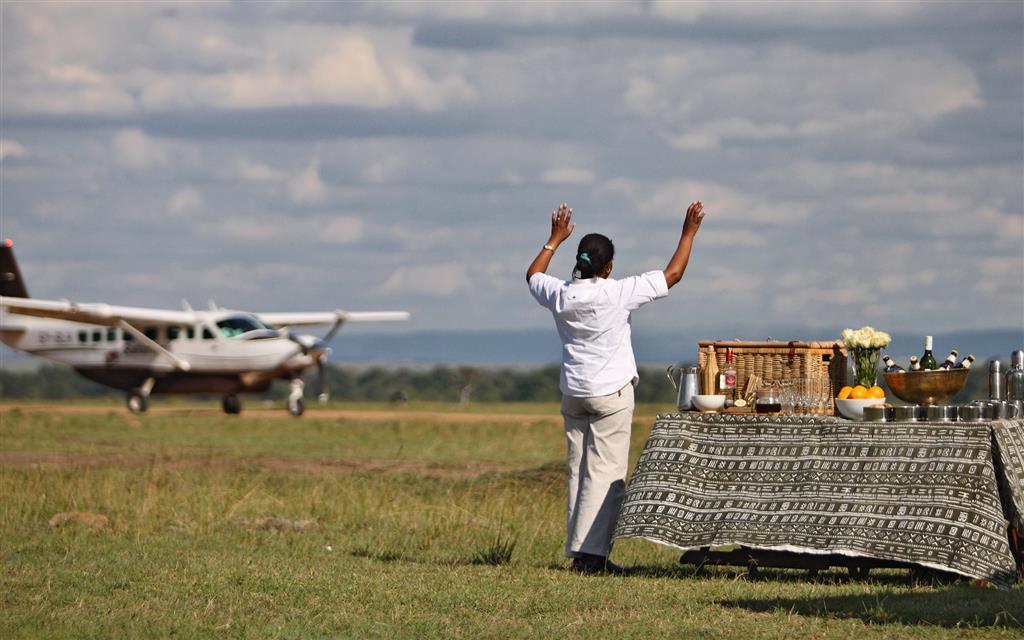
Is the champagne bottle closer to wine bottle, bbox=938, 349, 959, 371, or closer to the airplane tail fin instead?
wine bottle, bbox=938, 349, 959, 371

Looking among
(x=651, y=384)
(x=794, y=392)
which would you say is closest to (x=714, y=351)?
(x=794, y=392)

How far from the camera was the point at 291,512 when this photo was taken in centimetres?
1262

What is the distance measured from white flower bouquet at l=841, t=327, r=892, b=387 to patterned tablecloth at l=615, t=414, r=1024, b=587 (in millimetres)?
440

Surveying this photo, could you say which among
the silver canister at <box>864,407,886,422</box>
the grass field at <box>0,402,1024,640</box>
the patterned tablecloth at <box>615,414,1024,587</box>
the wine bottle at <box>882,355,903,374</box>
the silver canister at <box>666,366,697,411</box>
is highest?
the wine bottle at <box>882,355,903,374</box>

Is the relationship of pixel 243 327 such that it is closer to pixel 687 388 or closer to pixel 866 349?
pixel 687 388

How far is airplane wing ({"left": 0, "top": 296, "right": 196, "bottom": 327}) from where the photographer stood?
38.4 meters

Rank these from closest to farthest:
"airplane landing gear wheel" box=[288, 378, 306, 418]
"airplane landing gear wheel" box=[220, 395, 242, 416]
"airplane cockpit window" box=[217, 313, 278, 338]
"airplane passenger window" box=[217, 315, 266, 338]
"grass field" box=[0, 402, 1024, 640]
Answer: "grass field" box=[0, 402, 1024, 640] < "airplane landing gear wheel" box=[288, 378, 306, 418] < "airplane landing gear wheel" box=[220, 395, 242, 416] < "airplane cockpit window" box=[217, 313, 278, 338] < "airplane passenger window" box=[217, 315, 266, 338]

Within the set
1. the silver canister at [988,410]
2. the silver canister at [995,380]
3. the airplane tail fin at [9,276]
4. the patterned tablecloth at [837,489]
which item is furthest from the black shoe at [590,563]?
the airplane tail fin at [9,276]

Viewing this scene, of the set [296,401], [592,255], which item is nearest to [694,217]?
[592,255]

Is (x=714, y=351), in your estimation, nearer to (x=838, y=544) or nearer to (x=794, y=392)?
(x=794, y=392)

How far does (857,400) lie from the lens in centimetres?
834

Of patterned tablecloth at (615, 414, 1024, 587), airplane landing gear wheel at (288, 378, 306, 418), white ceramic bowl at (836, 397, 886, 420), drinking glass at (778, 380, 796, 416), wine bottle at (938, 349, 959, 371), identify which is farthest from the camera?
airplane landing gear wheel at (288, 378, 306, 418)

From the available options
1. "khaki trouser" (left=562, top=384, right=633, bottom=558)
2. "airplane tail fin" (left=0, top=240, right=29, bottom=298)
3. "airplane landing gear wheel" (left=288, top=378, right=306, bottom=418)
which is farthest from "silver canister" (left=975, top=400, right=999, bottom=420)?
"airplane tail fin" (left=0, top=240, right=29, bottom=298)

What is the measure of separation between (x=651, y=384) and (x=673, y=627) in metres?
72.7
